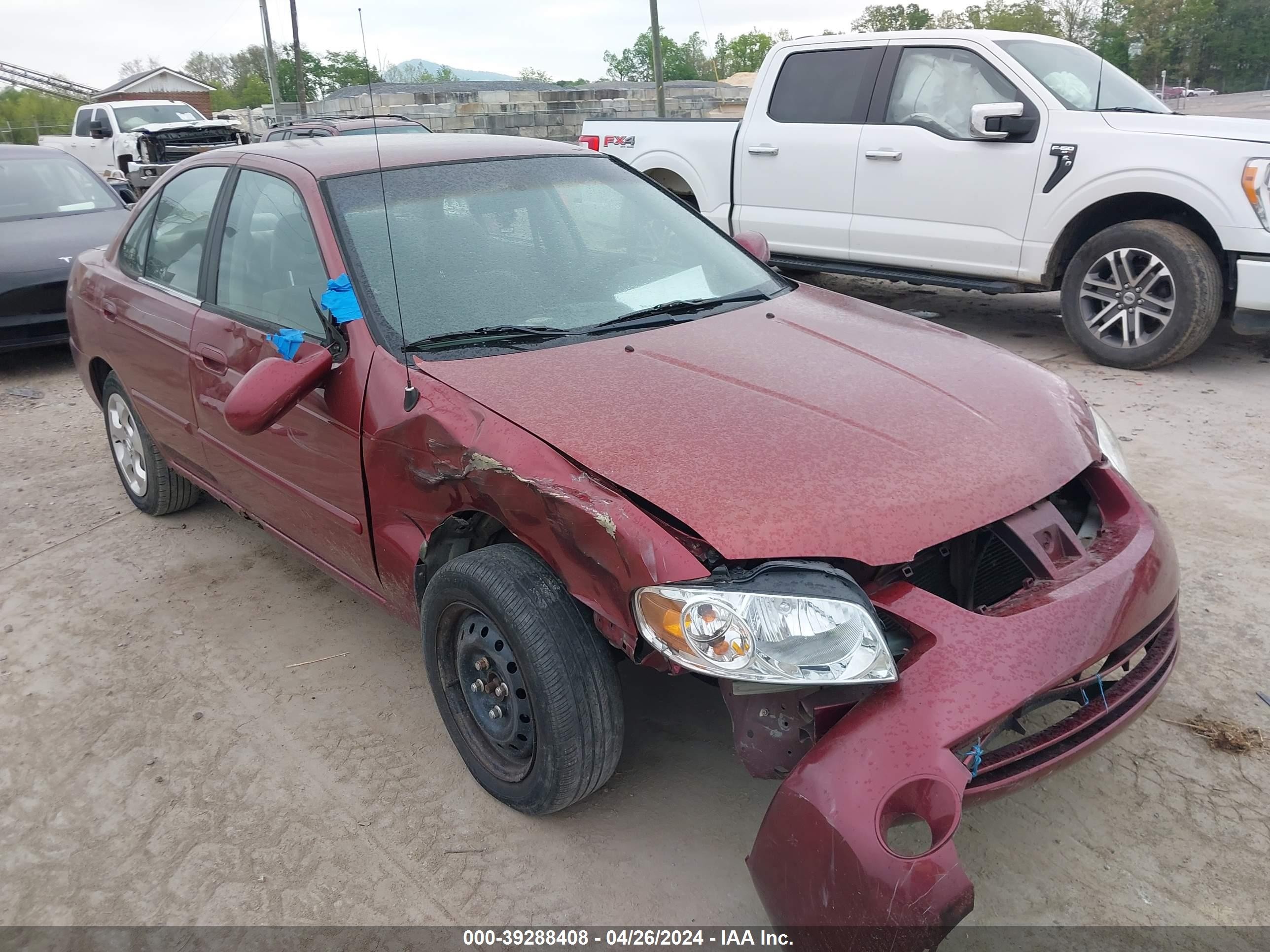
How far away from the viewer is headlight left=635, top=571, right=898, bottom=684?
1.90 meters

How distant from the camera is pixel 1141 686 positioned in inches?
85.9

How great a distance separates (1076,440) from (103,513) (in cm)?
433

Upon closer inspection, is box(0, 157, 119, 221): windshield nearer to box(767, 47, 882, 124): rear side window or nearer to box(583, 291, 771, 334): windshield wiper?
box(767, 47, 882, 124): rear side window

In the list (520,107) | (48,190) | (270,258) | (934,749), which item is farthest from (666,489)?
(520,107)

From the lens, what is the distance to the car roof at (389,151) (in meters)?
3.14

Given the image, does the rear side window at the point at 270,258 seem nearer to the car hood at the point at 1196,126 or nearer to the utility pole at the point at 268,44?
the utility pole at the point at 268,44

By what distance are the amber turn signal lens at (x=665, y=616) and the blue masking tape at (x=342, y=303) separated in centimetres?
128

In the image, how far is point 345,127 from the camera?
1166 centimetres

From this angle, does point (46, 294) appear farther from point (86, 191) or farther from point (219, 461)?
point (219, 461)

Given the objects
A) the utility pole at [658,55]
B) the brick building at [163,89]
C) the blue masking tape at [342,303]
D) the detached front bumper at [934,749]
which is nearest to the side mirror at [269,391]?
the blue masking tape at [342,303]

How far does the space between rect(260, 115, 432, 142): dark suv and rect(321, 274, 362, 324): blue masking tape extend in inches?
338

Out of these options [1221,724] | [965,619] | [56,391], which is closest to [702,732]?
[965,619]

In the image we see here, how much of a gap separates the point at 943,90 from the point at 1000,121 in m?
0.64

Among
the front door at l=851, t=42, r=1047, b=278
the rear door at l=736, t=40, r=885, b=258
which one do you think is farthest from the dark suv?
the front door at l=851, t=42, r=1047, b=278
